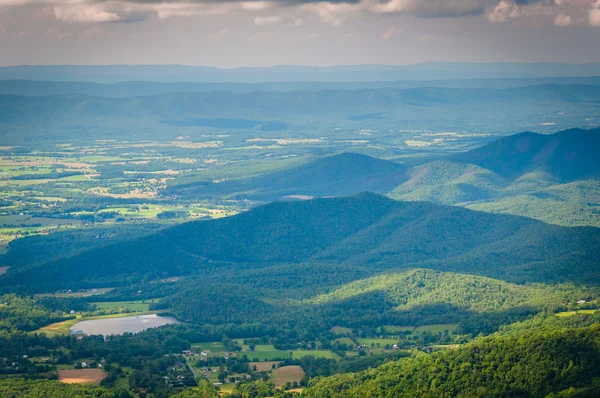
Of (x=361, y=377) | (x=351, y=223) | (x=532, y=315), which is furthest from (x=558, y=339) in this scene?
(x=351, y=223)

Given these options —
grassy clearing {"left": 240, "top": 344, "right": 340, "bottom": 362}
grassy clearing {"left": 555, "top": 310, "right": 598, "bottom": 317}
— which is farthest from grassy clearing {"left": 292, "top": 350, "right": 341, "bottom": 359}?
grassy clearing {"left": 555, "top": 310, "right": 598, "bottom": 317}

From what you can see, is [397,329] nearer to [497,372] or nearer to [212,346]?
[212,346]

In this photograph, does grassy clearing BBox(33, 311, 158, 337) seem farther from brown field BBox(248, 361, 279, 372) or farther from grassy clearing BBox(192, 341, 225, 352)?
brown field BBox(248, 361, 279, 372)

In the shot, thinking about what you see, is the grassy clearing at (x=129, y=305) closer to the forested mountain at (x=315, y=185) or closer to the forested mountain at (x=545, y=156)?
the forested mountain at (x=315, y=185)

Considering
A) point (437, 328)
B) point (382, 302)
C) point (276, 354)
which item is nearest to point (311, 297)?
point (382, 302)

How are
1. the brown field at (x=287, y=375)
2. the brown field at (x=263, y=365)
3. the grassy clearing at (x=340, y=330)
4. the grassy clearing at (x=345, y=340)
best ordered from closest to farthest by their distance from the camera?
1. the brown field at (x=287, y=375)
2. the brown field at (x=263, y=365)
3. the grassy clearing at (x=345, y=340)
4. the grassy clearing at (x=340, y=330)

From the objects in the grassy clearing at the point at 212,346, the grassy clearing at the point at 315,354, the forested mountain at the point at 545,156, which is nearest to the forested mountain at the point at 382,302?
the grassy clearing at the point at 315,354
